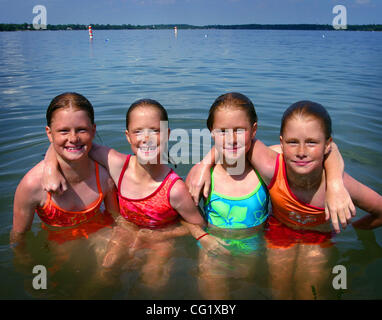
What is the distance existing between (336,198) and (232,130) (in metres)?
0.96

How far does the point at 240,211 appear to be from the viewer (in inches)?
124

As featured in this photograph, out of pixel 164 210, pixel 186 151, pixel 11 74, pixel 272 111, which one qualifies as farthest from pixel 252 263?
pixel 11 74

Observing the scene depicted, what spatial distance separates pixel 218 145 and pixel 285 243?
1.06m

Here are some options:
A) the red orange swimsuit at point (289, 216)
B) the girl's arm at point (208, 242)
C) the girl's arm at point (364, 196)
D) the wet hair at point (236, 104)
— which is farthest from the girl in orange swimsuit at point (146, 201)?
the girl's arm at point (364, 196)

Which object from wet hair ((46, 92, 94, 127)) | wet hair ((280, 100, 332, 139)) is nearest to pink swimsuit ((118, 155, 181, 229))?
wet hair ((46, 92, 94, 127))

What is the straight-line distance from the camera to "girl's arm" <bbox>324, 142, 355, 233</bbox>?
253cm

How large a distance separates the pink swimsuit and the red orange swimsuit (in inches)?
35.2

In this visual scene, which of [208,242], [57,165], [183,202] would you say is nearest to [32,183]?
[57,165]

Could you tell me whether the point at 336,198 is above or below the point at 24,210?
above

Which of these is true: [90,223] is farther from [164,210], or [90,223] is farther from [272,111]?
[272,111]

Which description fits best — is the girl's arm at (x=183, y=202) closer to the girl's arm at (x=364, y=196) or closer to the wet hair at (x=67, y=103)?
the wet hair at (x=67, y=103)

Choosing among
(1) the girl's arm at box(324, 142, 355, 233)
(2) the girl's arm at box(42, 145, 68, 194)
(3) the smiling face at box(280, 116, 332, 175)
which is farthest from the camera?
(2) the girl's arm at box(42, 145, 68, 194)

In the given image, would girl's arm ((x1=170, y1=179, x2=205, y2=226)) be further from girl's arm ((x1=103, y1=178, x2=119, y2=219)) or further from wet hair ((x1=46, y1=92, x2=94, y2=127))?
wet hair ((x1=46, y1=92, x2=94, y2=127))

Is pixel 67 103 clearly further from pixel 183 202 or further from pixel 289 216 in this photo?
pixel 289 216
